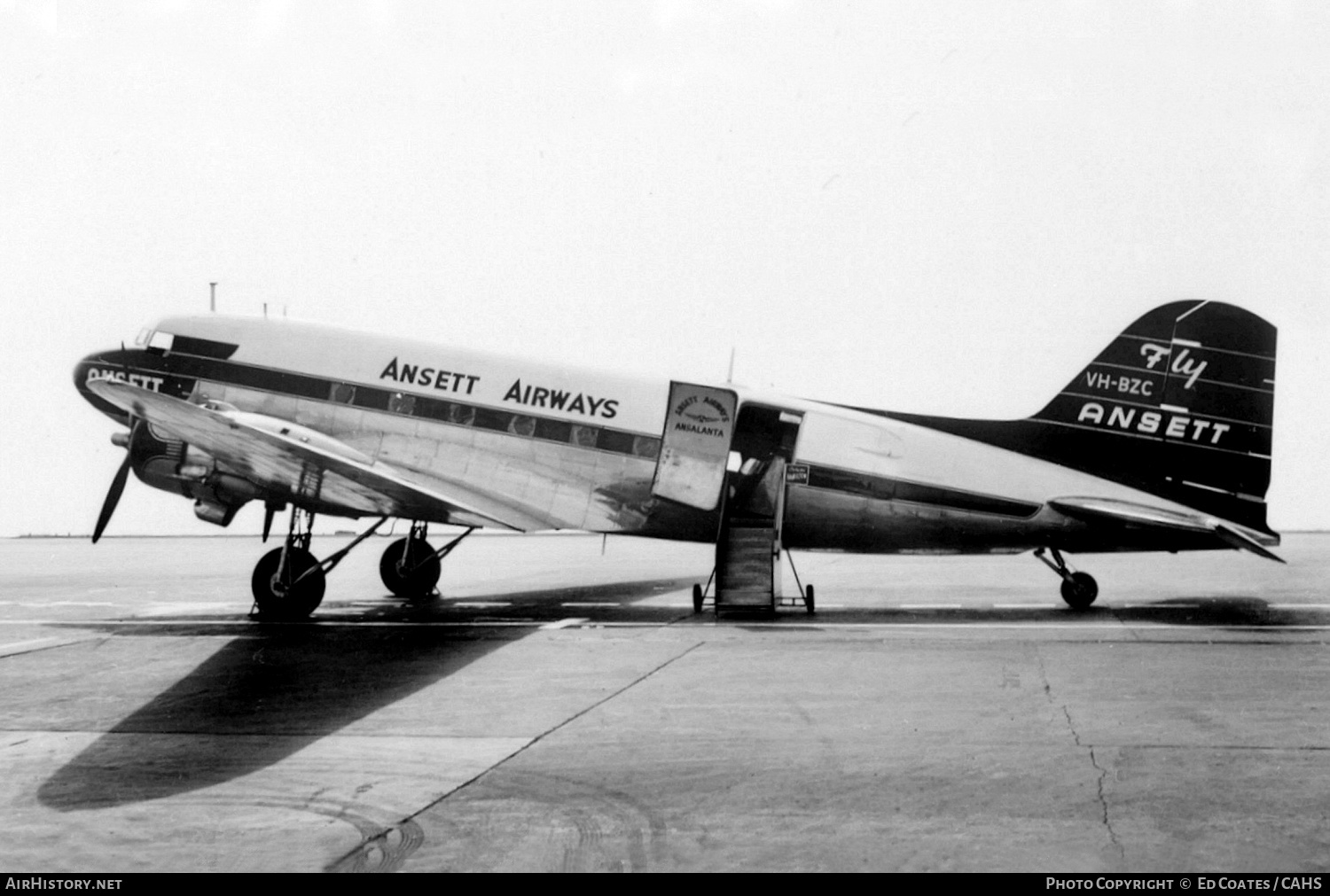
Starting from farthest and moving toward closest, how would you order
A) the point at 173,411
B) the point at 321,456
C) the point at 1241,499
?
the point at 1241,499 < the point at 321,456 < the point at 173,411

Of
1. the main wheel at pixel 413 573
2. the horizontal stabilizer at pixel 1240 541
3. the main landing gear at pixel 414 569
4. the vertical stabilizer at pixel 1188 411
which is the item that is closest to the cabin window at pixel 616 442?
the main landing gear at pixel 414 569

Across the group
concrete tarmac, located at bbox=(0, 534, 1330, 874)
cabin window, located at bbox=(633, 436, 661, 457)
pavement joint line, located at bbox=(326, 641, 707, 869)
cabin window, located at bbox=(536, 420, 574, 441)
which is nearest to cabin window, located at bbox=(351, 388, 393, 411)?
cabin window, located at bbox=(536, 420, 574, 441)

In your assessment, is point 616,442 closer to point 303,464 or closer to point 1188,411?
point 303,464

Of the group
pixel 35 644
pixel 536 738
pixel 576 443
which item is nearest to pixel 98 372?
pixel 35 644

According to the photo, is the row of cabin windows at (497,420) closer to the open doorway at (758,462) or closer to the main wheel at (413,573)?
the open doorway at (758,462)

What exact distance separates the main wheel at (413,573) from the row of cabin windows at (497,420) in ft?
8.14

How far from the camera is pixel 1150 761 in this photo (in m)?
7.02

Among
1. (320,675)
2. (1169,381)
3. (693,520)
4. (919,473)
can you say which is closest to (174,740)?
(320,675)

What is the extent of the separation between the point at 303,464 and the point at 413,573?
521 cm

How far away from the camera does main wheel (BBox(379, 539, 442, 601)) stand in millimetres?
18188

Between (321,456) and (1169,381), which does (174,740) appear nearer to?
(321,456)

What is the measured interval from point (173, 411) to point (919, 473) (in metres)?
9.81

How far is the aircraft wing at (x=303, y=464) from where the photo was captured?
39.3 feet
